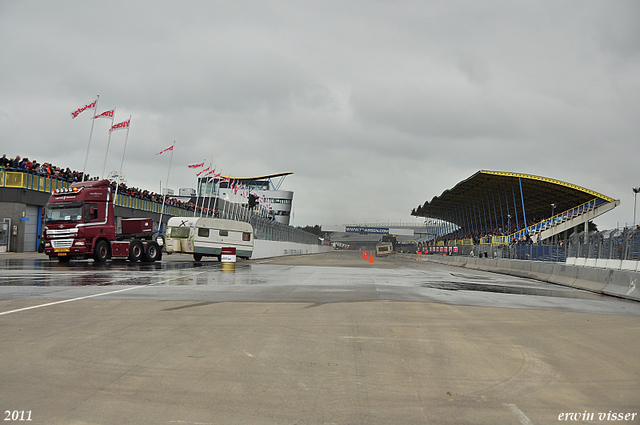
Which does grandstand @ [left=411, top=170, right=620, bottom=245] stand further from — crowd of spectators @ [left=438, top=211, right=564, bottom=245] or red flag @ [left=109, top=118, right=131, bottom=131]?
red flag @ [left=109, top=118, right=131, bottom=131]

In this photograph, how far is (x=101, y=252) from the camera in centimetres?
2680

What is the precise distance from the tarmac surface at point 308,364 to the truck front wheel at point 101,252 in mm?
16296

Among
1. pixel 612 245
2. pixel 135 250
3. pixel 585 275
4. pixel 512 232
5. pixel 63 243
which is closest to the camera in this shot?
pixel 585 275

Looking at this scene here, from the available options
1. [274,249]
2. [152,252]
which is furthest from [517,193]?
[152,252]

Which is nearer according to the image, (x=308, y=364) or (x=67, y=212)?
(x=308, y=364)

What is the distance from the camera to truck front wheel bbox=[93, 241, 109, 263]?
86.9 feet

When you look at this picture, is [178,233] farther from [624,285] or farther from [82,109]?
[624,285]

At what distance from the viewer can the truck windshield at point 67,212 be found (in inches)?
1019

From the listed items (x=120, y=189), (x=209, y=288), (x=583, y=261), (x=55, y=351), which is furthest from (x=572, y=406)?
(x=120, y=189)

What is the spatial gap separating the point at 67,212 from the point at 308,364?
2336 centimetres

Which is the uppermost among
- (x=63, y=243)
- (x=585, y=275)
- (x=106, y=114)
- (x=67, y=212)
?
(x=106, y=114)

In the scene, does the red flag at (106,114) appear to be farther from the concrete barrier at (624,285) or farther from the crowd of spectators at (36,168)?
the concrete barrier at (624,285)

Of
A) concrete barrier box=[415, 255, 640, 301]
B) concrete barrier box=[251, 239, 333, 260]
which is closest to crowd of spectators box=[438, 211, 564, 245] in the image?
concrete barrier box=[415, 255, 640, 301]

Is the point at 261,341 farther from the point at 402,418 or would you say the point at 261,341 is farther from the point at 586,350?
the point at 586,350
